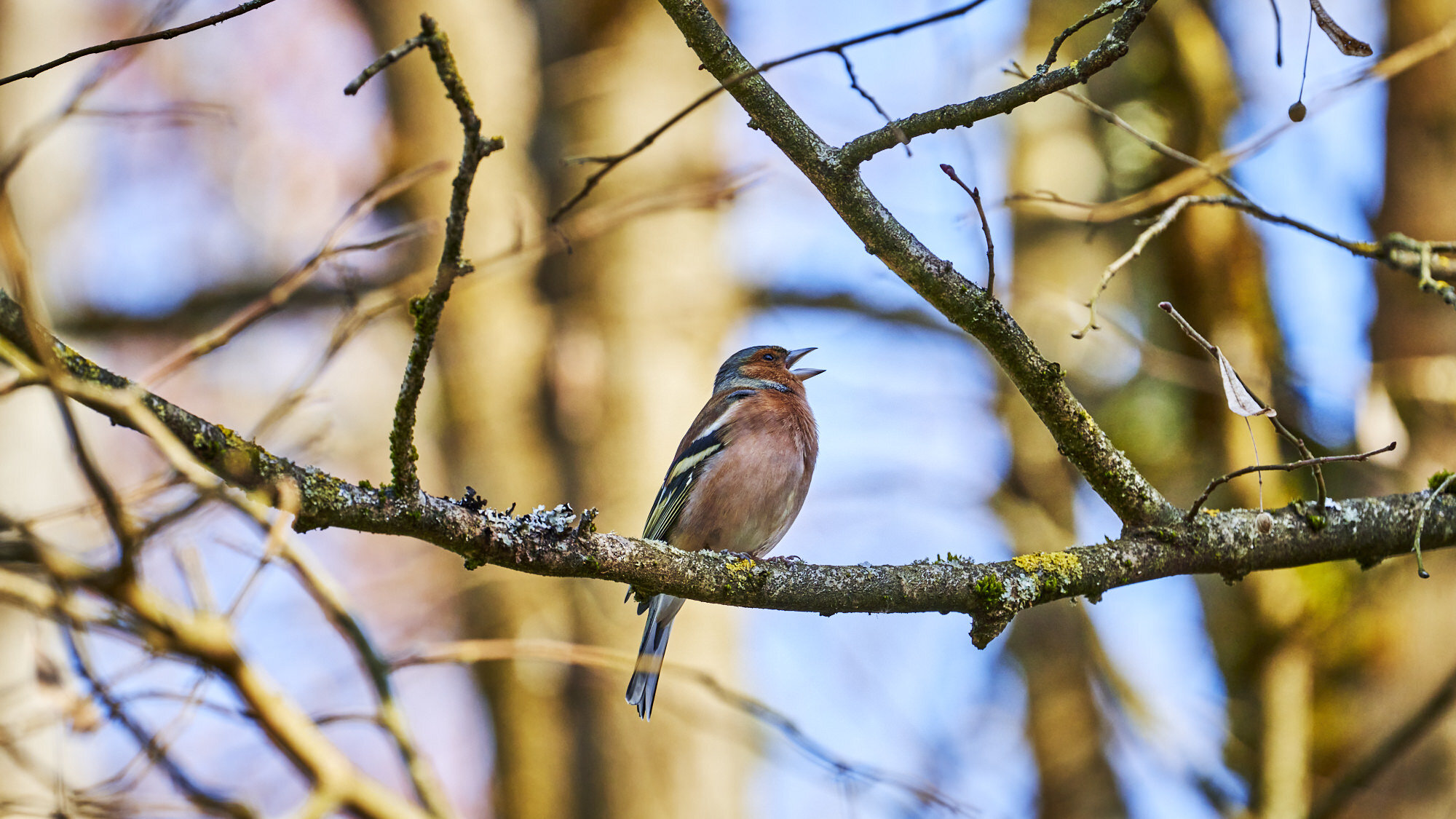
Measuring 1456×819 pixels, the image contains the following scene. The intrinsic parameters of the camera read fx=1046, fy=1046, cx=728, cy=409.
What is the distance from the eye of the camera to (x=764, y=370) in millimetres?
7051

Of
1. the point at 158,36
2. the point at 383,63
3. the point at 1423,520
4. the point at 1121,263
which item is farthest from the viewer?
the point at 1121,263

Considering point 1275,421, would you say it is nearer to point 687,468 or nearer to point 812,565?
point 812,565

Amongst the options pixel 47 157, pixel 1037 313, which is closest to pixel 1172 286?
pixel 1037 313

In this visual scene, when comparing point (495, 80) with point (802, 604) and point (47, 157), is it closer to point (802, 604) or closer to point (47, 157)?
point (47, 157)

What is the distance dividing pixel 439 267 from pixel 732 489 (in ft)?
10.5

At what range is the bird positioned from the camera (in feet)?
18.4

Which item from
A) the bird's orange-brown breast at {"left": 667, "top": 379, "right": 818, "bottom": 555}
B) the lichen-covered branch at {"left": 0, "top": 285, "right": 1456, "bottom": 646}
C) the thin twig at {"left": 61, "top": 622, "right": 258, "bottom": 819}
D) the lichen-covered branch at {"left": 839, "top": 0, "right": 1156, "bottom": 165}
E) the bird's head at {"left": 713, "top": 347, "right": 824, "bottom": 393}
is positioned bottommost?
the thin twig at {"left": 61, "top": 622, "right": 258, "bottom": 819}

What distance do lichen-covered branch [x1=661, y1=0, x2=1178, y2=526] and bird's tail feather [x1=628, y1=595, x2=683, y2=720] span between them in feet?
8.91

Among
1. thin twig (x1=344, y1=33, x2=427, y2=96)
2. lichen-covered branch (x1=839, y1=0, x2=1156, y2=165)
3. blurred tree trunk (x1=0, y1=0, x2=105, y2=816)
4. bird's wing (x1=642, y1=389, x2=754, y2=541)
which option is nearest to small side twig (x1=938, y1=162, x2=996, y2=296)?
lichen-covered branch (x1=839, y1=0, x2=1156, y2=165)

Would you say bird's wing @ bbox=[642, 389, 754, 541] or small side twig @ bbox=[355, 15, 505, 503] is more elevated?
bird's wing @ bbox=[642, 389, 754, 541]

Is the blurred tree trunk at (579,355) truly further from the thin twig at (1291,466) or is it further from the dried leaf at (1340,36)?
the dried leaf at (1340,36)

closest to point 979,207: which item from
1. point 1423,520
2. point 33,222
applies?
point 1423,520

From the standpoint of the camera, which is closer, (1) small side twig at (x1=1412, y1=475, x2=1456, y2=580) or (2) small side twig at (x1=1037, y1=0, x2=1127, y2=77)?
(2) small side twig at (x1=1037, y1=0, x2=1127, y2=77)

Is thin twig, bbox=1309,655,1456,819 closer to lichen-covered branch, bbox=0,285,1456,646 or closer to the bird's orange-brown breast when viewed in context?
lichen-covered branch, bbox=0,285,1456,646
